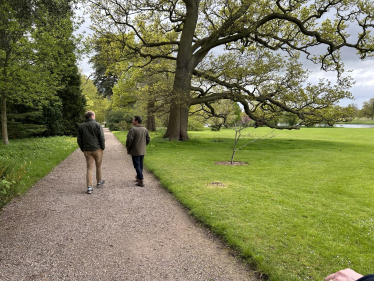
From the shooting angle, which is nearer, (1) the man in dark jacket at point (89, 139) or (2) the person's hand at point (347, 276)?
(2) the person's hand at point (347, 276)

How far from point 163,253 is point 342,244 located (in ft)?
8.80

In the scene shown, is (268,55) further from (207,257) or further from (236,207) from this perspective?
(207,257)

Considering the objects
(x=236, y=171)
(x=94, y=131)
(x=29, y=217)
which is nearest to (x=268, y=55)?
(x=236, y=171)

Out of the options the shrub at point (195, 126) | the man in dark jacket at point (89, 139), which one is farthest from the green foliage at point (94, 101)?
the man in dark jacket at point (89, 139)

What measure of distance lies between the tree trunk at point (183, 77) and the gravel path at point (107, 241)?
36.8 feet

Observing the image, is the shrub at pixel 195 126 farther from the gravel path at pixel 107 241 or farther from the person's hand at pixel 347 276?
the person's hand at pixel 347 276

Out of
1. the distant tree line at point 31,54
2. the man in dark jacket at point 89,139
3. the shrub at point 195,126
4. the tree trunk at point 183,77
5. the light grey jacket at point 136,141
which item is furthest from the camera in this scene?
the shrub at point 195,126

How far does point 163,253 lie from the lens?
3.55 meters

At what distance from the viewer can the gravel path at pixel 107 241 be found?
10.2ft

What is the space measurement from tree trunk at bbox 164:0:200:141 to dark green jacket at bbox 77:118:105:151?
9.83 m

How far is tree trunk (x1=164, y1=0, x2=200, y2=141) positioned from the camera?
54.2 feet

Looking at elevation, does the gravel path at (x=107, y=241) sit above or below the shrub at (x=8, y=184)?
below

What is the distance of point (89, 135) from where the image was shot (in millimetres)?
6473

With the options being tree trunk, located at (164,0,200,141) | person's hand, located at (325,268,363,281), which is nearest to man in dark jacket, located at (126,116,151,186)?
person's hand, located at (325,268,363,281)
